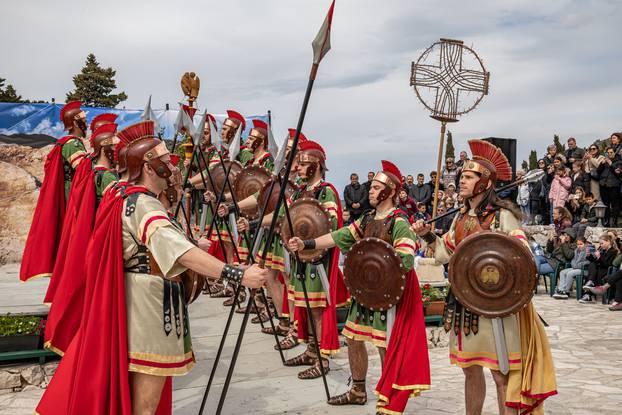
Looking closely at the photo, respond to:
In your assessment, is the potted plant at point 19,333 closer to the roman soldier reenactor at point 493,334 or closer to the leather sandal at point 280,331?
the leather sandal at point 280,331

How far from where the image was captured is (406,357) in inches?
174

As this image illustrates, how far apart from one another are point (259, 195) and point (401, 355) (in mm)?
2924

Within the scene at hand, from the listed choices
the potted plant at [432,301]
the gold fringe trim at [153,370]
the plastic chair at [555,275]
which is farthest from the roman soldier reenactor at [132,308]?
the plastic chair at [555,275]

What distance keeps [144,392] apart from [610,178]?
41.5 ft

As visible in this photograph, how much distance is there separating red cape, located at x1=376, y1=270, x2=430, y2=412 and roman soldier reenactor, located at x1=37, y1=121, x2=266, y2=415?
1.77 m

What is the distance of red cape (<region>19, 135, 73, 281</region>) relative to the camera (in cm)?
627

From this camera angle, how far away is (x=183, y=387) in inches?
206

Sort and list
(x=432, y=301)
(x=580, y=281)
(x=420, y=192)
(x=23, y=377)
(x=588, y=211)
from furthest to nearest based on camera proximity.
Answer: (x=420, y=192), (x=588, y=211), (x=580, y=281), (x=432, y=301), (x=23, y=377)

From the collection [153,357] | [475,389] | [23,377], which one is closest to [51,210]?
[23,377]

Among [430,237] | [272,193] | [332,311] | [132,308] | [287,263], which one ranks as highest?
[272,193]

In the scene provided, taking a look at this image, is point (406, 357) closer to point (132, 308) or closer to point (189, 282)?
Answer: point (189, 282)

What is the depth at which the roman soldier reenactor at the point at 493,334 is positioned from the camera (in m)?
3.94

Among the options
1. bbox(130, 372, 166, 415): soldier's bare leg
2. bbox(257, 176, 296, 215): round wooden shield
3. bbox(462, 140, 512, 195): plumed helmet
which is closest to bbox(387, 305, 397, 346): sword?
bbox(462, 140, 512, 195): plumed helmet

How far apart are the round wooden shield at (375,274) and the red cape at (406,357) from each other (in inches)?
6.7
